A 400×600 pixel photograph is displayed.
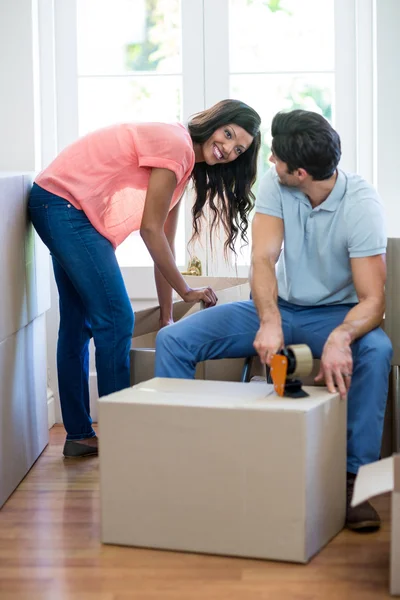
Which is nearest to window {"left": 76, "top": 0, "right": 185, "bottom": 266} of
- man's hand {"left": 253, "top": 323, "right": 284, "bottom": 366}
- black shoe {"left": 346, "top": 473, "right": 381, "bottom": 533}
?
man's hand {"left": 253, "top": 323, "right": 284, "bottom": 366}

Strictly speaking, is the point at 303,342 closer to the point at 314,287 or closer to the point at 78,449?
the point at 314,287

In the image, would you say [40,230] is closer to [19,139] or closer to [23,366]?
[23,366]

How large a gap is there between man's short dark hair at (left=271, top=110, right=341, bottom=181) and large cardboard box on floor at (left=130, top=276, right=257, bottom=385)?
0.59 m

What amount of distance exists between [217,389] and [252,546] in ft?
1.27

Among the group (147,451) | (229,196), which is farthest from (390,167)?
(147,451)

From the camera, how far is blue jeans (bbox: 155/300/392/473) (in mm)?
2229

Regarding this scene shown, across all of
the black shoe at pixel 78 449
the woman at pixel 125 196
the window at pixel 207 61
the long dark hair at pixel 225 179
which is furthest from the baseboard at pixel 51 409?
the long dark hair at pixel 225 179

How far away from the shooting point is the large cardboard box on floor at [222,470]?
1.92m

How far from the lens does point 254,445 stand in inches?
76.1

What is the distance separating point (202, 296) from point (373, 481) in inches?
38.3

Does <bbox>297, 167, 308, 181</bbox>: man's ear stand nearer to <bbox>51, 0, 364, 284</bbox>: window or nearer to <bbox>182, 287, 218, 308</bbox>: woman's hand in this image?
<bbox>182, 287, 218, 308</bbox>: woman's hand

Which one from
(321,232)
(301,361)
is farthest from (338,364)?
(321,232)

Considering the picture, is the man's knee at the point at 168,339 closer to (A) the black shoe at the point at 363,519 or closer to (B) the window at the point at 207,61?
(A) the black shoe at the point at 363,519

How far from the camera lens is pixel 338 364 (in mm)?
2125
